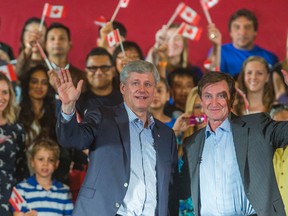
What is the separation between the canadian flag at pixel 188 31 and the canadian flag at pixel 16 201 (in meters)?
1.74

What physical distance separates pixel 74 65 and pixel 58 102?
1812 mm

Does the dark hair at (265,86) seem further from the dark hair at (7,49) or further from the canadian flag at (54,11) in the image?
the dark hair at (7,49)

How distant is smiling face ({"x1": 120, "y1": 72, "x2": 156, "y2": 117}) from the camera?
11.5ft

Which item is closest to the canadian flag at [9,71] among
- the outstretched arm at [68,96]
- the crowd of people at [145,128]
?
the crowd of people at [145,128]

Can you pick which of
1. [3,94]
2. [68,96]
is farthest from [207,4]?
[68,96]

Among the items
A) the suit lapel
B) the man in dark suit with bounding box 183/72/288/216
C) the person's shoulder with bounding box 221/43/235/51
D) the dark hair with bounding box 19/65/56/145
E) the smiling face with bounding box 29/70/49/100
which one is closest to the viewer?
the man in dark suit with bounding box 183/72/288/216

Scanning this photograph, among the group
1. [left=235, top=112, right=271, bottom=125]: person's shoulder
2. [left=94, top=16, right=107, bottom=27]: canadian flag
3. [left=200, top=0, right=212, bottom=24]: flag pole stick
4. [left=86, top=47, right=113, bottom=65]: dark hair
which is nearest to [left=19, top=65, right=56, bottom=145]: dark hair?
[left=86, top=47, right=113, bottom=65]: dark hair

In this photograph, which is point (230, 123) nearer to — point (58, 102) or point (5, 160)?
point (58, 102)

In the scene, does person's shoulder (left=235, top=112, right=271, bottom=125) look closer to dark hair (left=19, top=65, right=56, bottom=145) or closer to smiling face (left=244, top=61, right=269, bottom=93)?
smiling face (left=244, top=61, right=269, bottom=93)

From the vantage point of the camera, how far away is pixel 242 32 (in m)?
5.18

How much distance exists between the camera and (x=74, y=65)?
5.17 metres

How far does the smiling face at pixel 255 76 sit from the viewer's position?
4.89m

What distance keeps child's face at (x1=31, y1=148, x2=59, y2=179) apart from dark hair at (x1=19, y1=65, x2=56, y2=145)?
19 cm

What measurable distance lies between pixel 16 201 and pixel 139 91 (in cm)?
129
